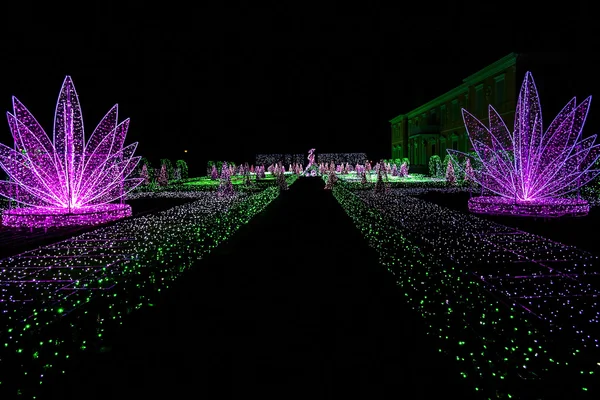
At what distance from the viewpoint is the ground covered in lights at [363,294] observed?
254 cm

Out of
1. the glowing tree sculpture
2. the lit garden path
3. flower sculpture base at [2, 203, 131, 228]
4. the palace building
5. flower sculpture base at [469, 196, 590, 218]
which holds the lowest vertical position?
the lit garden path

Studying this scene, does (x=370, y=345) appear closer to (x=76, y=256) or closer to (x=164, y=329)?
(x=164, y=329)

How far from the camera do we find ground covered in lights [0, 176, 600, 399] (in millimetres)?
2539

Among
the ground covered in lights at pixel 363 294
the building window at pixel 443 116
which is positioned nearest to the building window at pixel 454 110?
the building window at pixel 443 116

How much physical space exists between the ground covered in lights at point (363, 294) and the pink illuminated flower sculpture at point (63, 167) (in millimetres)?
1183

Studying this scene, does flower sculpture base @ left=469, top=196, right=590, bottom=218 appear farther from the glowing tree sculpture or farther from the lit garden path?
the lit garden path

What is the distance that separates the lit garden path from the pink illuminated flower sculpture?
5.12 meters

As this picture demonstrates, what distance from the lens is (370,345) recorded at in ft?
10.1

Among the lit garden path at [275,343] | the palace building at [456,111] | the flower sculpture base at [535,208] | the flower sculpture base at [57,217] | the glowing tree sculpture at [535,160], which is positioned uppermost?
the palace building at [456,111]

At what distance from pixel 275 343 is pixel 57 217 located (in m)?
6.78

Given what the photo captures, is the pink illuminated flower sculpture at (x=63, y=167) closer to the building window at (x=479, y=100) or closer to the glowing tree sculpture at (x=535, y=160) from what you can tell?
the glowing tree sculpture at (x=535, y=160)

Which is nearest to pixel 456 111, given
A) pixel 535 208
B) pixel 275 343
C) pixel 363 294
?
pixel 535 208

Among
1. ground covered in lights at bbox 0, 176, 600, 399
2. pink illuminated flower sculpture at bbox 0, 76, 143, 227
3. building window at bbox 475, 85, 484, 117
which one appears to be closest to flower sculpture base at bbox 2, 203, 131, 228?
pink illuminated flower sculpture at bbox 0, 76, 143, 227

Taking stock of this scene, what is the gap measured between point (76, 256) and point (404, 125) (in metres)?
47.8
